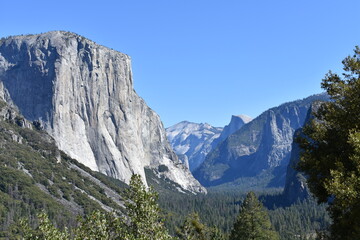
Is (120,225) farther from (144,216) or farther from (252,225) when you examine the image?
(252,225)

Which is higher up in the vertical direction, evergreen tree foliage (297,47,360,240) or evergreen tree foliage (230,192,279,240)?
evergreen tree foliage (297,47,360,240)

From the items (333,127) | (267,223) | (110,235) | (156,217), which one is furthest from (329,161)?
(267,223)

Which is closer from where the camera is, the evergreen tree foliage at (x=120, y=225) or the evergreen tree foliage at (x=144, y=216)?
the evergreen tree foliage at (x=120, y=225)

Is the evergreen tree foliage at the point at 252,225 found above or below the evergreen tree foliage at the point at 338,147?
below

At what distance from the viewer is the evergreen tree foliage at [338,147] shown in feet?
63.2

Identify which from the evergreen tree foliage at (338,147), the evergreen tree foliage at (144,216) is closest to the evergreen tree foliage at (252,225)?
the evergreen tree foliage at (338,147)

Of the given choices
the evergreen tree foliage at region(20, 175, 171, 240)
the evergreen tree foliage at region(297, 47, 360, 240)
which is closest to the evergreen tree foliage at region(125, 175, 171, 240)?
the evergreen tree foliage at region(20, 175, 171, 240)

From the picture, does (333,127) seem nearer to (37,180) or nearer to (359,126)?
(359,126)

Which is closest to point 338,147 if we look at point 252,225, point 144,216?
point 144,216

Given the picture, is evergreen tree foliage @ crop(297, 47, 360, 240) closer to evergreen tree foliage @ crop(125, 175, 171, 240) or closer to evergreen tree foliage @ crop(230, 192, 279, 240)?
evergreen tree foliage @ crop(125, 175, 171, 240)

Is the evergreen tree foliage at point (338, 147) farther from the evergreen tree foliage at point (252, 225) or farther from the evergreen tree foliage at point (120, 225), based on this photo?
the evergreen tree foliage at point (252, 225)

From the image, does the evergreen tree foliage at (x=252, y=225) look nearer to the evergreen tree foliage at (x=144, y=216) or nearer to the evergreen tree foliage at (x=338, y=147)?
the evergreen tree foliage at (x=338, y=147)

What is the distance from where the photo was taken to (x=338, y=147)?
22.2m

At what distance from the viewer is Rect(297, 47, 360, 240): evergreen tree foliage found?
1925cm
